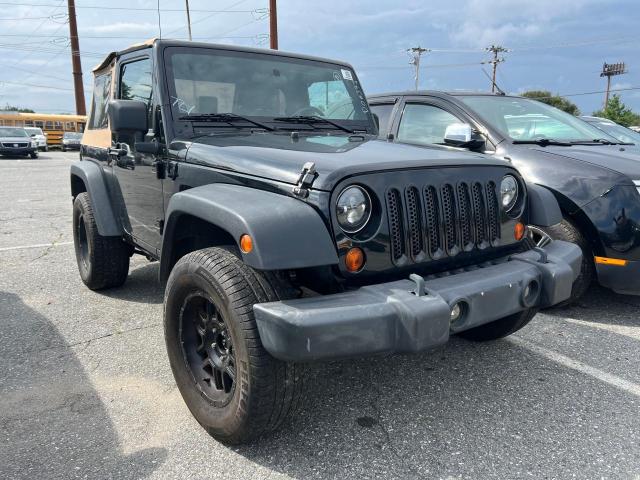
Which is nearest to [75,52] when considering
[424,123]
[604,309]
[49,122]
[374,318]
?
[49,122]

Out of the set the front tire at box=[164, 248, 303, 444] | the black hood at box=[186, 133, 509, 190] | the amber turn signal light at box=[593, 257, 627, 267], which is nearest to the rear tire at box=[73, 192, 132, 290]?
the black hood at box=[186, 133, 509, 190]

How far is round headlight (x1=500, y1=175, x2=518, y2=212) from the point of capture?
285 cm

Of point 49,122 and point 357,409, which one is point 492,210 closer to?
point 357,409

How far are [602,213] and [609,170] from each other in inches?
13.2

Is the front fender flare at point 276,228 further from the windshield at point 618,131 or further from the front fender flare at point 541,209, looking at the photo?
the windshield at point 618,131

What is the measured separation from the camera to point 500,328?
340cm

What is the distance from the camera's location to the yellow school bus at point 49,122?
37.5 meters

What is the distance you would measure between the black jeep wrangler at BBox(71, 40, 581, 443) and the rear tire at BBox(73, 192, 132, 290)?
0.93 m

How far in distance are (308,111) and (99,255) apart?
221 centimetres

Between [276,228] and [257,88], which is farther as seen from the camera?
[257,88]

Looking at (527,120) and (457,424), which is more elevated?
(527,120)

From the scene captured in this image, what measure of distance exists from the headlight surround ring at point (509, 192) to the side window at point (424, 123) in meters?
2.07

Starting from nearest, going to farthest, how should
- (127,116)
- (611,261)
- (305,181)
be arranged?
(305,181) → (127,116) → (611,261)

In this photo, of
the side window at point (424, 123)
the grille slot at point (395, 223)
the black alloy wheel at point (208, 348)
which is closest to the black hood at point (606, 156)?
the side window at point (424, 123)
